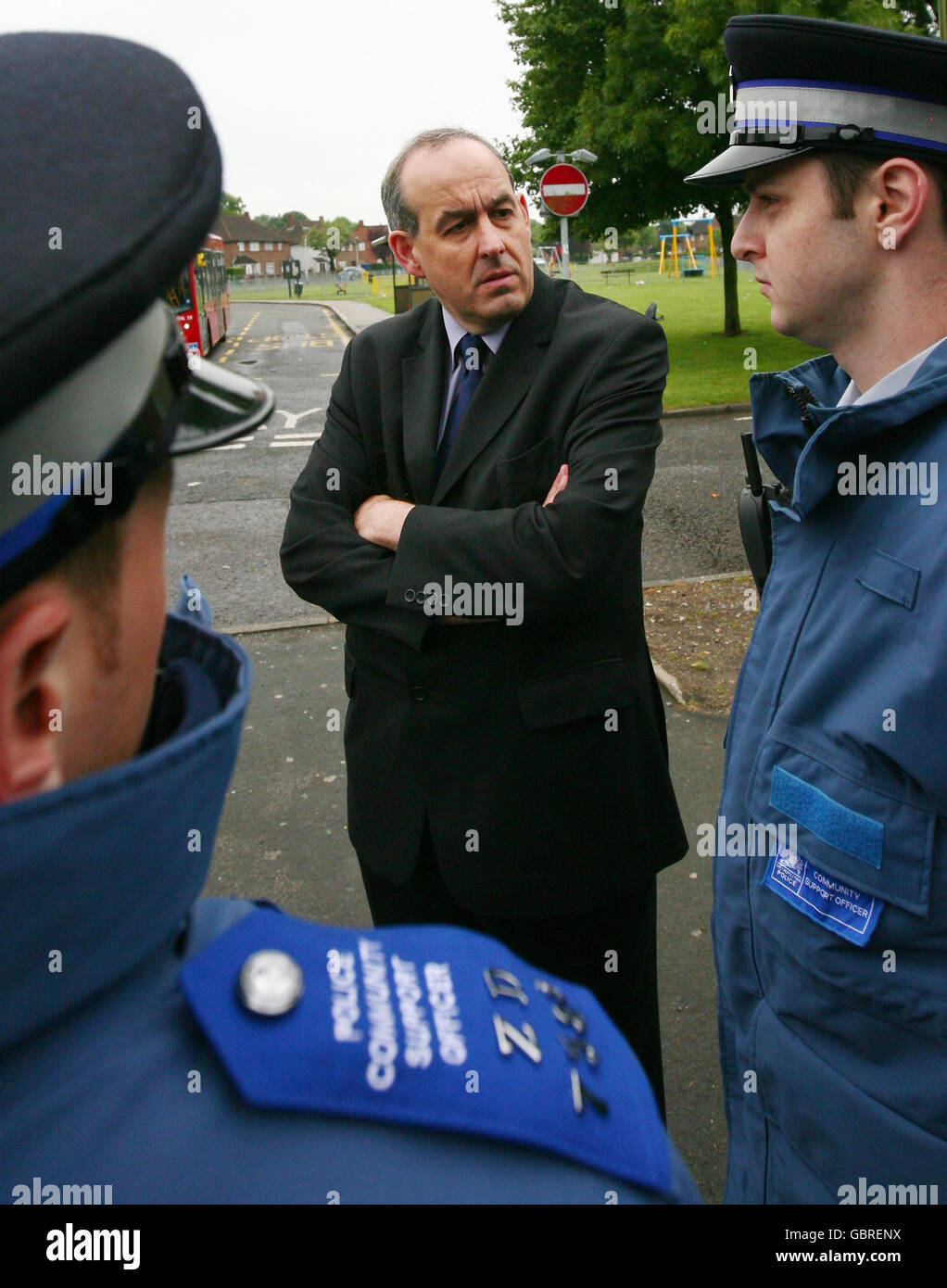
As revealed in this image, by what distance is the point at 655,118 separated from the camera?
19.2 metres

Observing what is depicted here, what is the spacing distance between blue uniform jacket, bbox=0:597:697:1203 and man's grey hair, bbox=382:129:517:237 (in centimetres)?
210

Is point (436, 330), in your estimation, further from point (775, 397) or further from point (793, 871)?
point (793, 871)

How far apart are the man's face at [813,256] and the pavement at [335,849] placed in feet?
3.48

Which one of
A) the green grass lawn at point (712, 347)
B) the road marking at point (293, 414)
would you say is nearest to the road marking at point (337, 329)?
the green grass lawn at point (712, 347)

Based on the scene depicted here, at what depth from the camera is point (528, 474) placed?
2.36 meters

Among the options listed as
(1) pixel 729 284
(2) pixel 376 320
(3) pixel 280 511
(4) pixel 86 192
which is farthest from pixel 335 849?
(2) pixel 376 320

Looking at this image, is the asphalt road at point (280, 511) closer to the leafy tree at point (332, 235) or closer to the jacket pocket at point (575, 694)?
the jacket pocket at point (575, 694)

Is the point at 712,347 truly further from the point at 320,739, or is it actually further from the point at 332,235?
the point at 332,235

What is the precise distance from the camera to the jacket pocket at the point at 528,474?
2.35m

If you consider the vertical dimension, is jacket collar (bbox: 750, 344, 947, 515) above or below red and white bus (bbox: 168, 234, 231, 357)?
below

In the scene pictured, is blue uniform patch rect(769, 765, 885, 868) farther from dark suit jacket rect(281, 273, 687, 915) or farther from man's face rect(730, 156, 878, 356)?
man's face rect(730, 156, 878, 356)

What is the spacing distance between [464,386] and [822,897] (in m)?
1.44

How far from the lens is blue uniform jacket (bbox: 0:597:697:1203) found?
650mm

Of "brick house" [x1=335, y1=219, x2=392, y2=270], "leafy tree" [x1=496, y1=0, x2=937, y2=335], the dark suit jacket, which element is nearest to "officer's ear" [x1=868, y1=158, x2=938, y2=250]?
the dark suit jacket
